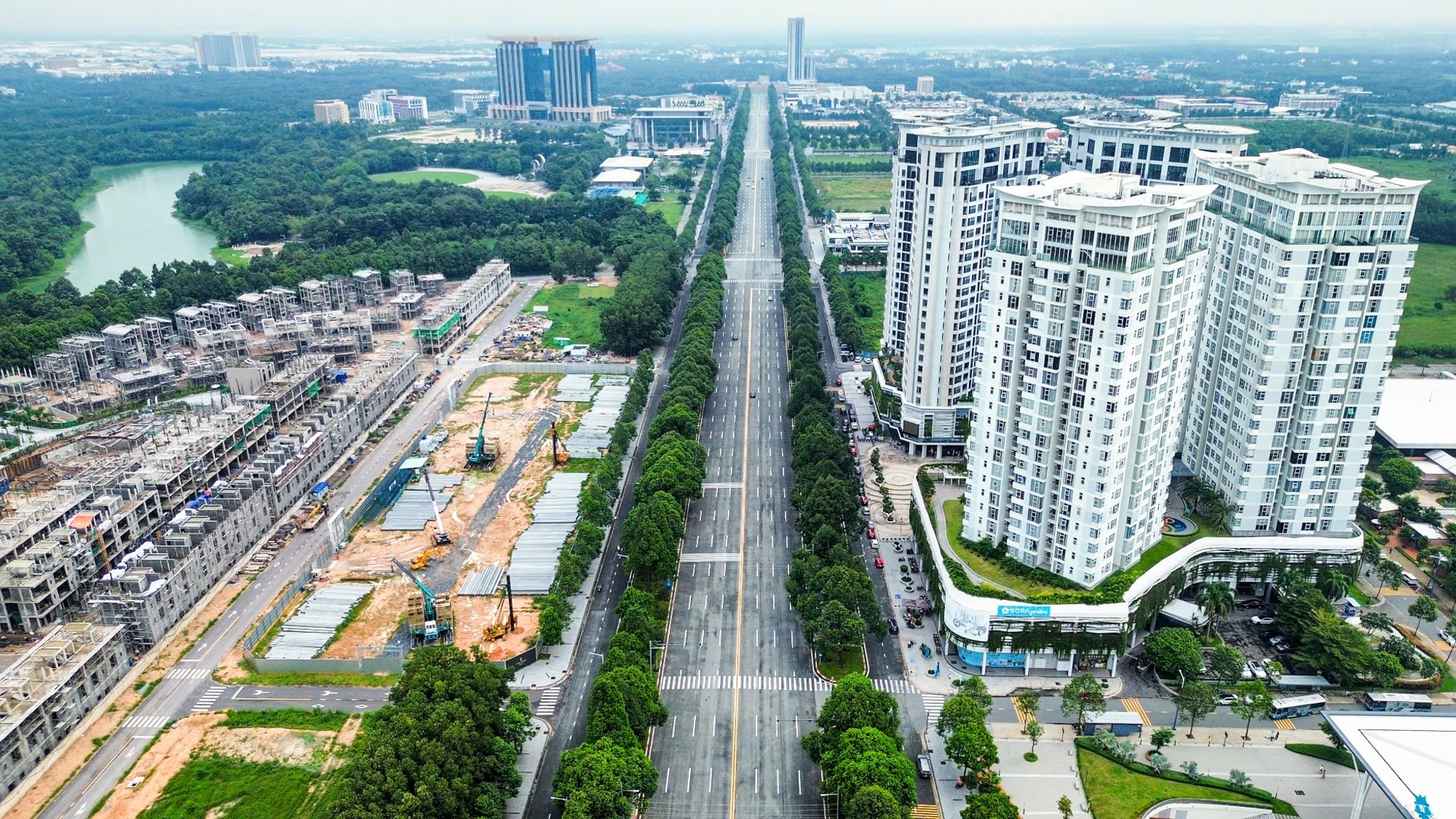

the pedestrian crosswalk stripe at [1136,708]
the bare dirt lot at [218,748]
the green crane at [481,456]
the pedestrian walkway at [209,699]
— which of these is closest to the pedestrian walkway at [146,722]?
the bare dirt lot at [218,748]

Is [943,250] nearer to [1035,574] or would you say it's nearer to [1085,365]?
[1085,365]

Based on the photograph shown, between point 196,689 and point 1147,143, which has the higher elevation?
point 1147,143

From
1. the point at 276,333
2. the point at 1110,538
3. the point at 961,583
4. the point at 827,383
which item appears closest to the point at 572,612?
the point at 961,583

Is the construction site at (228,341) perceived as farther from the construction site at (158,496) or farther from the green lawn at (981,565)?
the green lawn at (981,565)

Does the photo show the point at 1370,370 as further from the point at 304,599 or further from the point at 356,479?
the point at 356,479

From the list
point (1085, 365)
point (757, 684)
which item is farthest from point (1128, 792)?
point (1085, 365)

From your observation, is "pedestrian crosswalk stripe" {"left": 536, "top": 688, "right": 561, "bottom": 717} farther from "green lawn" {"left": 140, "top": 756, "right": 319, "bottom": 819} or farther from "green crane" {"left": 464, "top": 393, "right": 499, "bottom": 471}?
"green crane" {"left": 464, "top": 393, "right": 499, "bottom": 471}
